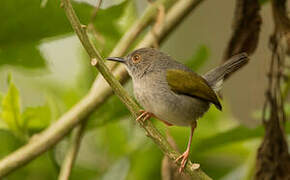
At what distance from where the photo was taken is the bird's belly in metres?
2.11

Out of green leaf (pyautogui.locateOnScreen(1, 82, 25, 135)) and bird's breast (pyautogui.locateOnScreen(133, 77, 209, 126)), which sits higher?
green leaf (pyautogui.locateOnScreen(1, 82, 25, 135))

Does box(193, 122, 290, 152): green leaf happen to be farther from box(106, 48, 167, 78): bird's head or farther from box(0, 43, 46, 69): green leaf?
box(0, 43, 46, 69): green leaf

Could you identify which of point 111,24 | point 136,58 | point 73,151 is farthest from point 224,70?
point 73,151

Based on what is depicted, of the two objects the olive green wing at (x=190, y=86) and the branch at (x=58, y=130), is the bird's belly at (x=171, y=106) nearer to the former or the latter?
the olive green wing at (x=190, y=86)

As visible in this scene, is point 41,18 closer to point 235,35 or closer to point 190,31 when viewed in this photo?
point 235,35

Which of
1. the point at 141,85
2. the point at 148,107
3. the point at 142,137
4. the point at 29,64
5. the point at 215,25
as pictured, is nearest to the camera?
the point at 148,107

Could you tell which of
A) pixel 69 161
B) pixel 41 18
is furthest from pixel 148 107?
pixel 41 18

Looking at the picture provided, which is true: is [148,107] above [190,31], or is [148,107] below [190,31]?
above

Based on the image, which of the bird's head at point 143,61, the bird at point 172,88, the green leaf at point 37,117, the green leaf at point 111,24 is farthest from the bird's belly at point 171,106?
the green leaf at point 37,117

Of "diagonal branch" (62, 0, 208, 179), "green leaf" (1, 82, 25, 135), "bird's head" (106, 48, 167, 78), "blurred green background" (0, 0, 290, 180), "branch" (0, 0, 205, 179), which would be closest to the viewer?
"diagonal branch" (62, 0, 208, 179)

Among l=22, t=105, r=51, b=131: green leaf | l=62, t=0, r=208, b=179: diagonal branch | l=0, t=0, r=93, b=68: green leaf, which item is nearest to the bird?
l=0, t=0, r=93, b=68: green leaf

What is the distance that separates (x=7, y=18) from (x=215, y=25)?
459 centimetres

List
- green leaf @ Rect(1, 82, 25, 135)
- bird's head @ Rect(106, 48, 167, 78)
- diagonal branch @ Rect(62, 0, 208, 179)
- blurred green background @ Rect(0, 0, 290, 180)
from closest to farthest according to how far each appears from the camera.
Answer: diagonal branch @ Rect(62, 0, 208, 179) < green leaf @ Rect(1, 82, 25, 135) < blurred green background @ Rect(0, 0, 290, 180) < bird's head @ Rect(106, 48, 167, 78)

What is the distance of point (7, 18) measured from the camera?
213cm
